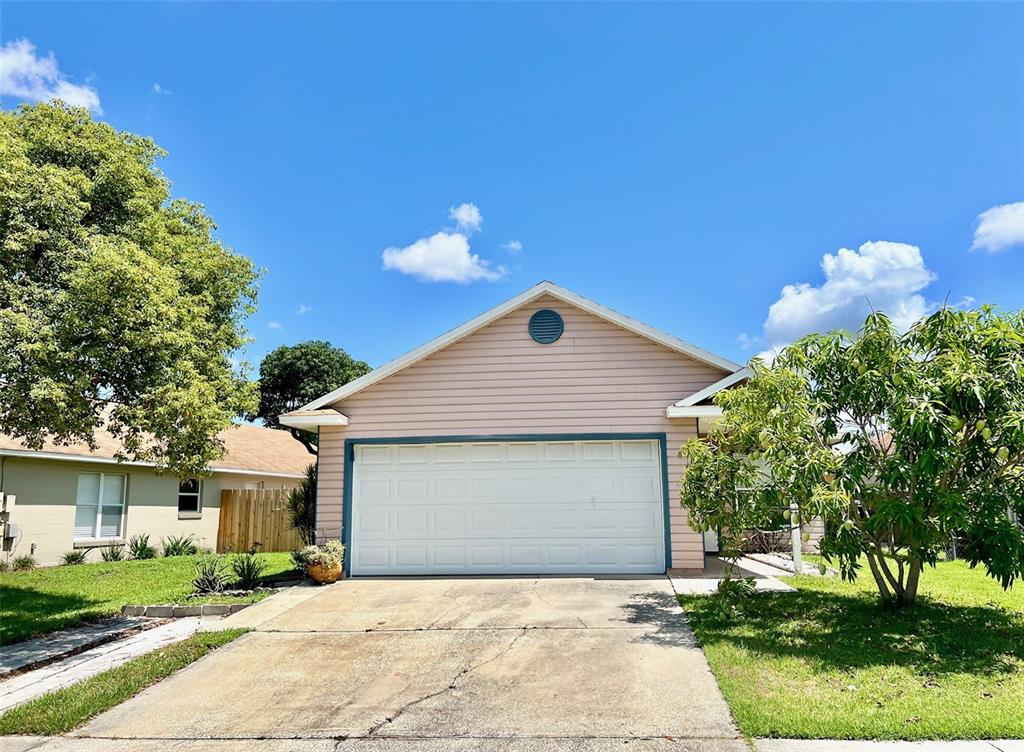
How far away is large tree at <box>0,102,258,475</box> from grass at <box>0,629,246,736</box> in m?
2.63

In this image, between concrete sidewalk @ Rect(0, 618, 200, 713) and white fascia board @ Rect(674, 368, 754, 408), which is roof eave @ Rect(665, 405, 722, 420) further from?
concrete sidewalk @ Rect(0, 618, 200, 713)

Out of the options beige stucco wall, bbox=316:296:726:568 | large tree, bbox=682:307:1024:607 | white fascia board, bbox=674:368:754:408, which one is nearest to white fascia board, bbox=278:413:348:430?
beige stucco wall, bbox=316:296:726:568

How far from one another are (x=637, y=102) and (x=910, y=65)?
15.5ft

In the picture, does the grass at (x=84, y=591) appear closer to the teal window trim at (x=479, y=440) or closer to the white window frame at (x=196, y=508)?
the teal window trim at (x=479, y=440)

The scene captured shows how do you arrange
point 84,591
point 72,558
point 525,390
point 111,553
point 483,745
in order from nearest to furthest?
point 483,745, point 525,390, point 84,591, point 72,558, point 111,553

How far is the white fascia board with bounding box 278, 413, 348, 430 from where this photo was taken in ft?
38.3

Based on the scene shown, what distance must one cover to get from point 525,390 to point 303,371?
83.5ft

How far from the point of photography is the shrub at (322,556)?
1101 cm

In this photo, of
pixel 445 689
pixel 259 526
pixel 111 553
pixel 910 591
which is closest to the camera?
pixel 445 689

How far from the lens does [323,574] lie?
11078 millimetres

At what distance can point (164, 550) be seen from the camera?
705 inches

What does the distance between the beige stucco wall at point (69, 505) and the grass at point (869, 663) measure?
1423 cm

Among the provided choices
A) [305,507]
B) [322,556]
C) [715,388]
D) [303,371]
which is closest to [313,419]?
[322,556]

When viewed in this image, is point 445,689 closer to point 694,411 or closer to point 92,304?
point 92,304
